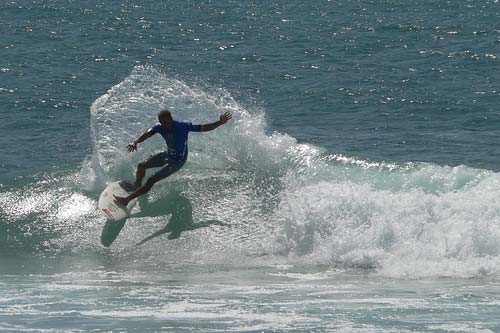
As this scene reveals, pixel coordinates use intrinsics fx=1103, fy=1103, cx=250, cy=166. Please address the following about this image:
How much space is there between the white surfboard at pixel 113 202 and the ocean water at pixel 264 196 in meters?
0.19

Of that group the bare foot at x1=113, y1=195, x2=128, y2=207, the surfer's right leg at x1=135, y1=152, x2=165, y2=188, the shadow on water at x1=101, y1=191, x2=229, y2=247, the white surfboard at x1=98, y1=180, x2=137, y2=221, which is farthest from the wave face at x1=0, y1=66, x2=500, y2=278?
the surfer's right leg at x1=135, y1=152, x2=165, y2=188

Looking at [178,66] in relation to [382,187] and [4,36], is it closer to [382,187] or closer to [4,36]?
[4,36]

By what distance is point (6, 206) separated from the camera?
17.0m

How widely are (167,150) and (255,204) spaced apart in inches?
66.7

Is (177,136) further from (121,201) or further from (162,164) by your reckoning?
(121,201)

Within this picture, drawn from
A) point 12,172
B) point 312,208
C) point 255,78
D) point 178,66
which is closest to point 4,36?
point 178,66

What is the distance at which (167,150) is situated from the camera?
15555 millimetres

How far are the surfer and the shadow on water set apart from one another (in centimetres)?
42

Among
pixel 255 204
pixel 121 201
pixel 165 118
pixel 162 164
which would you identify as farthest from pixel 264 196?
pixel 165 118

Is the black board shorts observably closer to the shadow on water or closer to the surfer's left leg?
the surfer's left leg

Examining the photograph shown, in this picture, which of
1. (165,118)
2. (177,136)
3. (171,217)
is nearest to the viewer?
(165,118)

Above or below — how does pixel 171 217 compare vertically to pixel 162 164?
below

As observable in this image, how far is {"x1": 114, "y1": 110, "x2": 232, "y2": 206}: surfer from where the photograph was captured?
15.1 metres

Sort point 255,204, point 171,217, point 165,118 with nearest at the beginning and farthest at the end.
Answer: point 165,118 → point 171,217 → point 255,204
